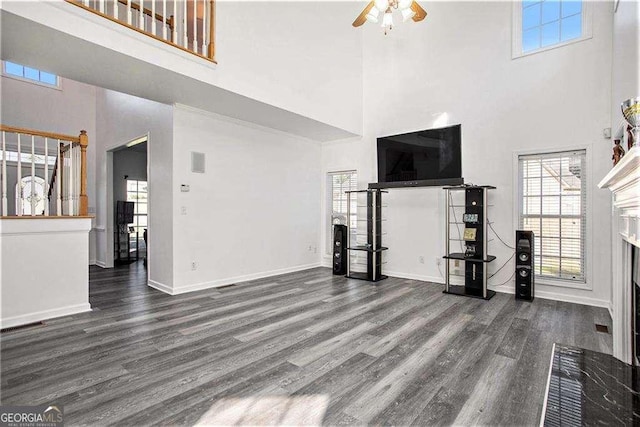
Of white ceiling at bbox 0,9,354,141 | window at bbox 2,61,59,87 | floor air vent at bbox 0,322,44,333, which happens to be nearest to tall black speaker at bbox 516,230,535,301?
white ceiling at bbox 0,9,354,141

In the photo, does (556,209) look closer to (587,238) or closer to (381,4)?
(587,238)

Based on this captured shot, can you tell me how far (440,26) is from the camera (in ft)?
18.0

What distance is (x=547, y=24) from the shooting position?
4.59 metres

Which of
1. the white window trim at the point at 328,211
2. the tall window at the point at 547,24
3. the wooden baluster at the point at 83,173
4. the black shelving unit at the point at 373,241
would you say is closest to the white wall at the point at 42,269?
the wooden baluster at the point at 83,173

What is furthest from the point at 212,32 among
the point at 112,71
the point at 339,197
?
the point at 339,197

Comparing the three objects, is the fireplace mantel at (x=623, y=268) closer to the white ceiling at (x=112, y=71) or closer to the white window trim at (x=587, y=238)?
the white window trim at (x=587, y=238)

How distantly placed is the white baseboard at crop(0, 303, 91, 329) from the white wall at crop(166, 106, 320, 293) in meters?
1.09

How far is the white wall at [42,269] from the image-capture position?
3.39 m

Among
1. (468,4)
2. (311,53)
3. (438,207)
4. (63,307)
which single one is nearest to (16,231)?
(63,307)

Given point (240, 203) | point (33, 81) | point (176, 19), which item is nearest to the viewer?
point (176, 19)

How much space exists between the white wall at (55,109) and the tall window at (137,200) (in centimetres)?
94

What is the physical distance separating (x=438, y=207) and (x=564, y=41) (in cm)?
283

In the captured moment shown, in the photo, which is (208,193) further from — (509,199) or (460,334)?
(509,199)

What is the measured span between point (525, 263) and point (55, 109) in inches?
371
